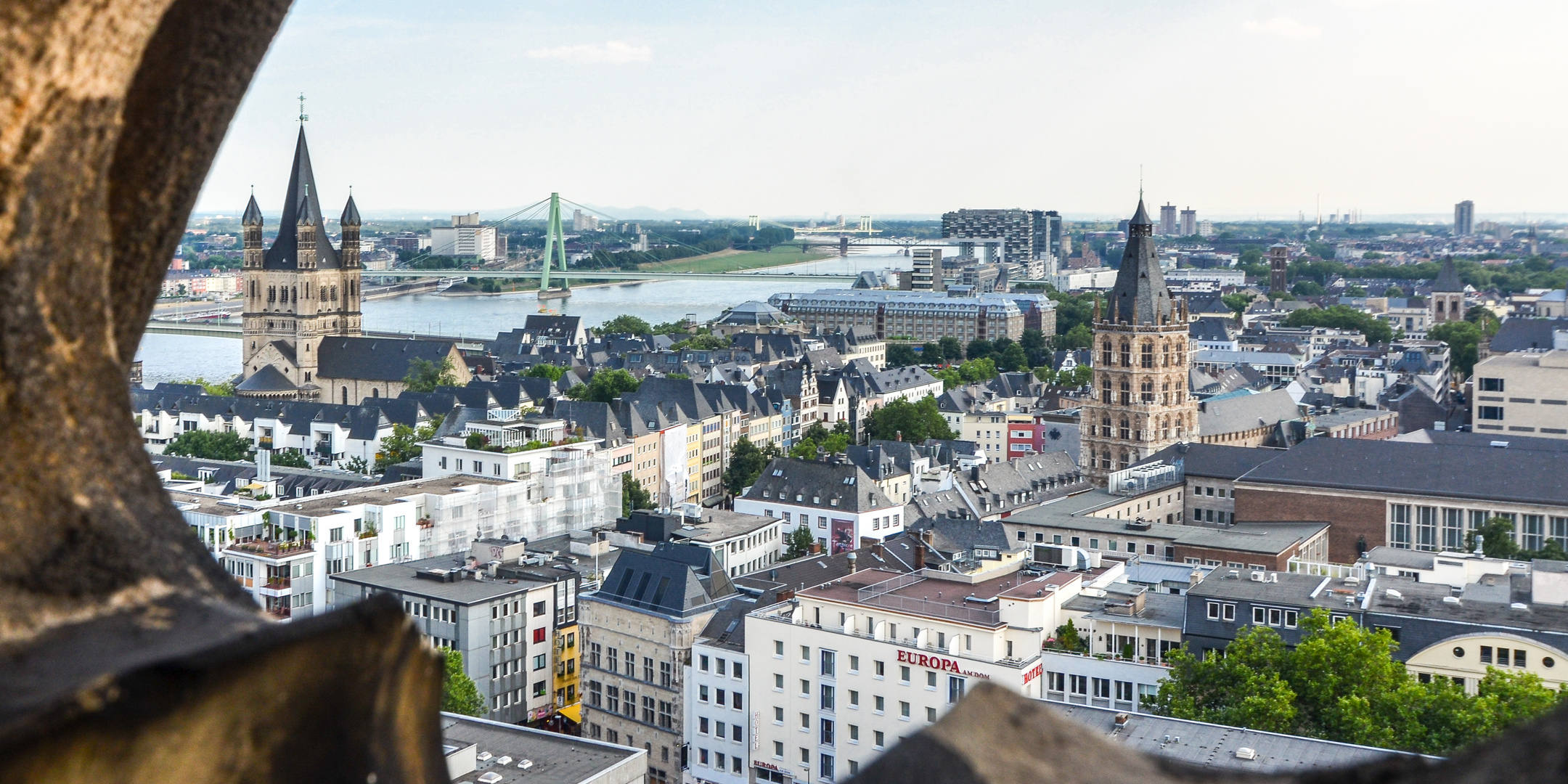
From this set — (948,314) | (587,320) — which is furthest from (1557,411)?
(587,320)

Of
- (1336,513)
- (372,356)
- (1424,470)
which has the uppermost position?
(372,356)

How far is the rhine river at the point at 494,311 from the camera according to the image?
7088cm

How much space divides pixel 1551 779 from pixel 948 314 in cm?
7753

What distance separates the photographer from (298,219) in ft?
182

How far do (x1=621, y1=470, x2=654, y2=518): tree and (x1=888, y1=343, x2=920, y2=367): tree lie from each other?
3412 cm

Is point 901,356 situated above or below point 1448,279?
below

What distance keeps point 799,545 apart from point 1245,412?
55.3 feet

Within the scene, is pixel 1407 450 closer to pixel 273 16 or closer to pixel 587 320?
pixel 273 16

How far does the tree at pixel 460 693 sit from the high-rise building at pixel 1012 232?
122299 mm

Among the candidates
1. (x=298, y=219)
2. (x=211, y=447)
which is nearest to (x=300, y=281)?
(x=298, y=219)

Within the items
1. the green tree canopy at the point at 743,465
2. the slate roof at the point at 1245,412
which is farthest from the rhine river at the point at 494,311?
the slate roof at the point at 1245,412

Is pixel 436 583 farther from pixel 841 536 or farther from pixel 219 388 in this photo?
pixel 219 388

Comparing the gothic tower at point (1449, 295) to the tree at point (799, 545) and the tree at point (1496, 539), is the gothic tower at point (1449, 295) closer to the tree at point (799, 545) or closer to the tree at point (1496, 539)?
the tree at point (1496, 539)

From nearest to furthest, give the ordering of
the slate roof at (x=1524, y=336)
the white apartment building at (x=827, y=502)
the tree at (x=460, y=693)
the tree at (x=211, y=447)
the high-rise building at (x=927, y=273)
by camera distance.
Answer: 1. the tree at (x=460, y=693)
2. the white apartment building at (x=827, y=502)
3. the tree at (x=211, y=447)
4. the slate roof at (x=1524, y=336)
5. the high-rise building at (x=927, y=273)
